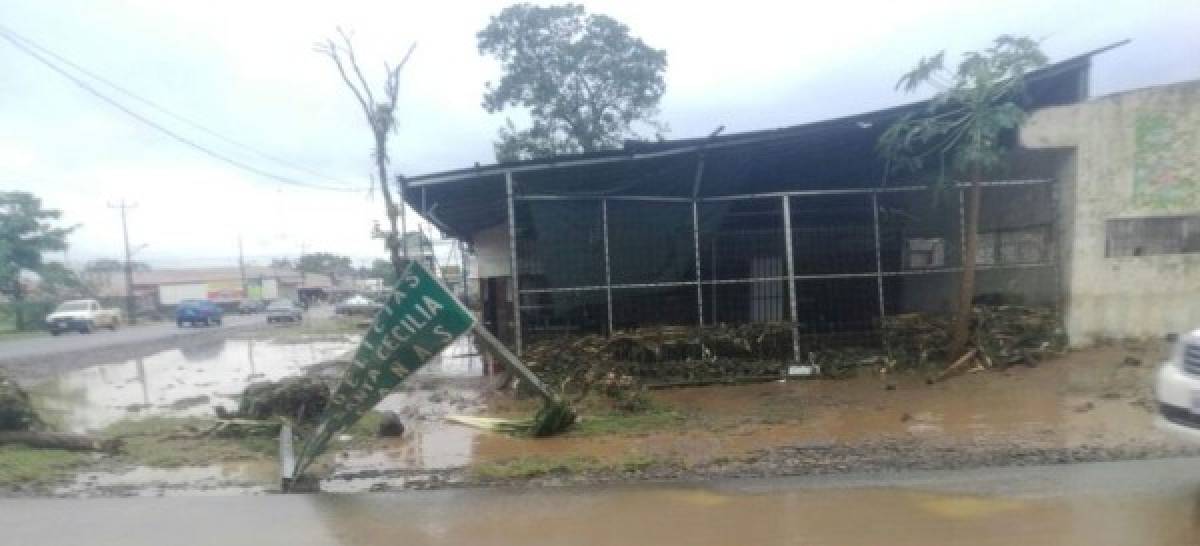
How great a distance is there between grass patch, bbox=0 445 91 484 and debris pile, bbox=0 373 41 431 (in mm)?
446

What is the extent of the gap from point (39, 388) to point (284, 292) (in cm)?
8039

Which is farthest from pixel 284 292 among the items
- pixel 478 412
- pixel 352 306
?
pixel 478 412

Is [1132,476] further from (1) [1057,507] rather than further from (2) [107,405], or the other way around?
(2) [107,405]

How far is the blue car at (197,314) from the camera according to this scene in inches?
1606

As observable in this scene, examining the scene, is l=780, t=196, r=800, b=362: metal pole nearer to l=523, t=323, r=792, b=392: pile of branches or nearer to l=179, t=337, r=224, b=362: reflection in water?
l=523, t=323, r=792, b=392: pile of branches

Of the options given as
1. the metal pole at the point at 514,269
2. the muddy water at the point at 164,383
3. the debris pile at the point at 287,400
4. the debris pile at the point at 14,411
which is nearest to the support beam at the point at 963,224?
the metal pole at the point at 514,269

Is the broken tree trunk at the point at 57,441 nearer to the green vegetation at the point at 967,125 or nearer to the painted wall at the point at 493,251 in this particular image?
the painted wall at the point at 493,251

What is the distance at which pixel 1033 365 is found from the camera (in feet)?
32.2

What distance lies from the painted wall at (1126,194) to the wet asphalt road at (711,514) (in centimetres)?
513

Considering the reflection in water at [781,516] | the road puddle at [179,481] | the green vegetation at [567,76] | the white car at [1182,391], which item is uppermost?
the green vegetation at [567,76]

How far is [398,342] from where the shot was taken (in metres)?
6.25

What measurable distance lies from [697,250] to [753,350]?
5.36ft

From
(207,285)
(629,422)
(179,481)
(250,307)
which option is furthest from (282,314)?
(629,422)

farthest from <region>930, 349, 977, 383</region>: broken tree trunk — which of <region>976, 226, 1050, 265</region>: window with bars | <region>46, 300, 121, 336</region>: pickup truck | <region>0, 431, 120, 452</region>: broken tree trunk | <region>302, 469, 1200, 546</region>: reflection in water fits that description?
<region>46, 300, 121, 336</region>: pickup truck
